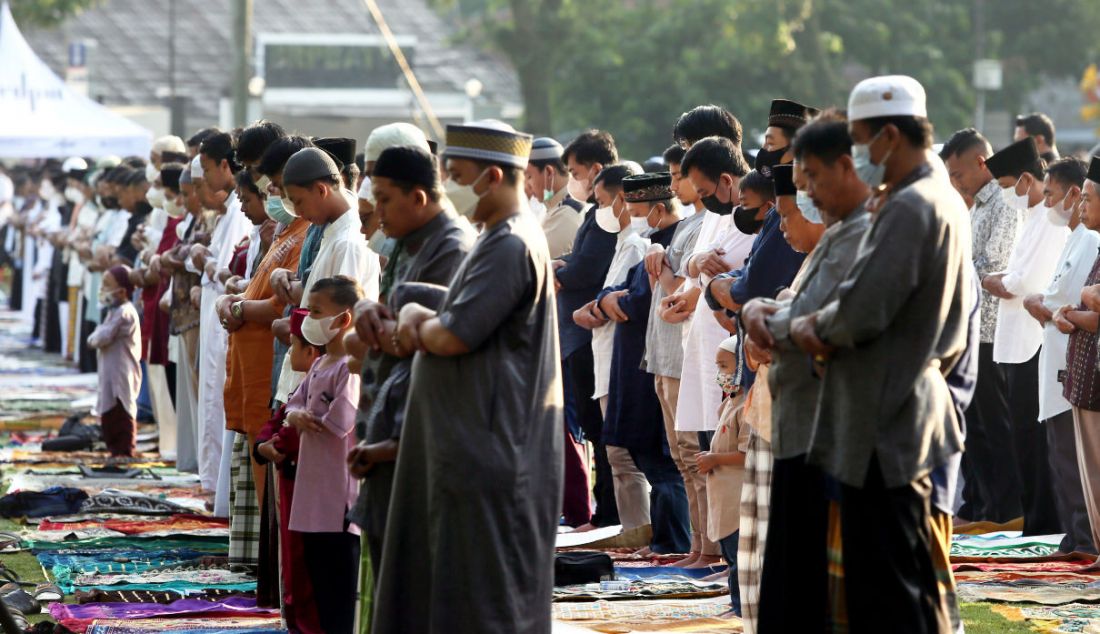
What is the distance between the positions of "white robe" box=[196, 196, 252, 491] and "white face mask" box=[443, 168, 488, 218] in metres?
4.18

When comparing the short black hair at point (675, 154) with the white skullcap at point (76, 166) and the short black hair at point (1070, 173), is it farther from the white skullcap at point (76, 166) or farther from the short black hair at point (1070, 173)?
the white skullcap at point (76, 166)

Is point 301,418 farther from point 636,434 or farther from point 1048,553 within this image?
point 1048,553

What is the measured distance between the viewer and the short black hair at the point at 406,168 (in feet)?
19.0

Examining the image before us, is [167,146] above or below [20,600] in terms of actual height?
above

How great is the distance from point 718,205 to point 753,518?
7.10 ft

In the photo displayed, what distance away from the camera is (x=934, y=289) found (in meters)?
4.95

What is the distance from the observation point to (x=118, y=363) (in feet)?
42.1

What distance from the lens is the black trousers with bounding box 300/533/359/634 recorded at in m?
7.00

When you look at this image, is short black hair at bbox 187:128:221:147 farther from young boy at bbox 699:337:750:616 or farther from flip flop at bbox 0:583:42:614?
young boy at bbox 699:337:750:616

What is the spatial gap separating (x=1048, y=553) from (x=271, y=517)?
155 inches

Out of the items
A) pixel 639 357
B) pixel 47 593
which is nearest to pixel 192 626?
pixel 47 593

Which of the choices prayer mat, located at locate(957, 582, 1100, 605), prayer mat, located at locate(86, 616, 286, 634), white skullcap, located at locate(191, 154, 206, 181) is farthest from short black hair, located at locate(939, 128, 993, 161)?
prayer mat, located at locate(86, 616, 286, 634)

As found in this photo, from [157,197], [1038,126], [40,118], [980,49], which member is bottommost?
[157,197]

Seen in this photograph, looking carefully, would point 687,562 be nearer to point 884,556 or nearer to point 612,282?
point 612,282
